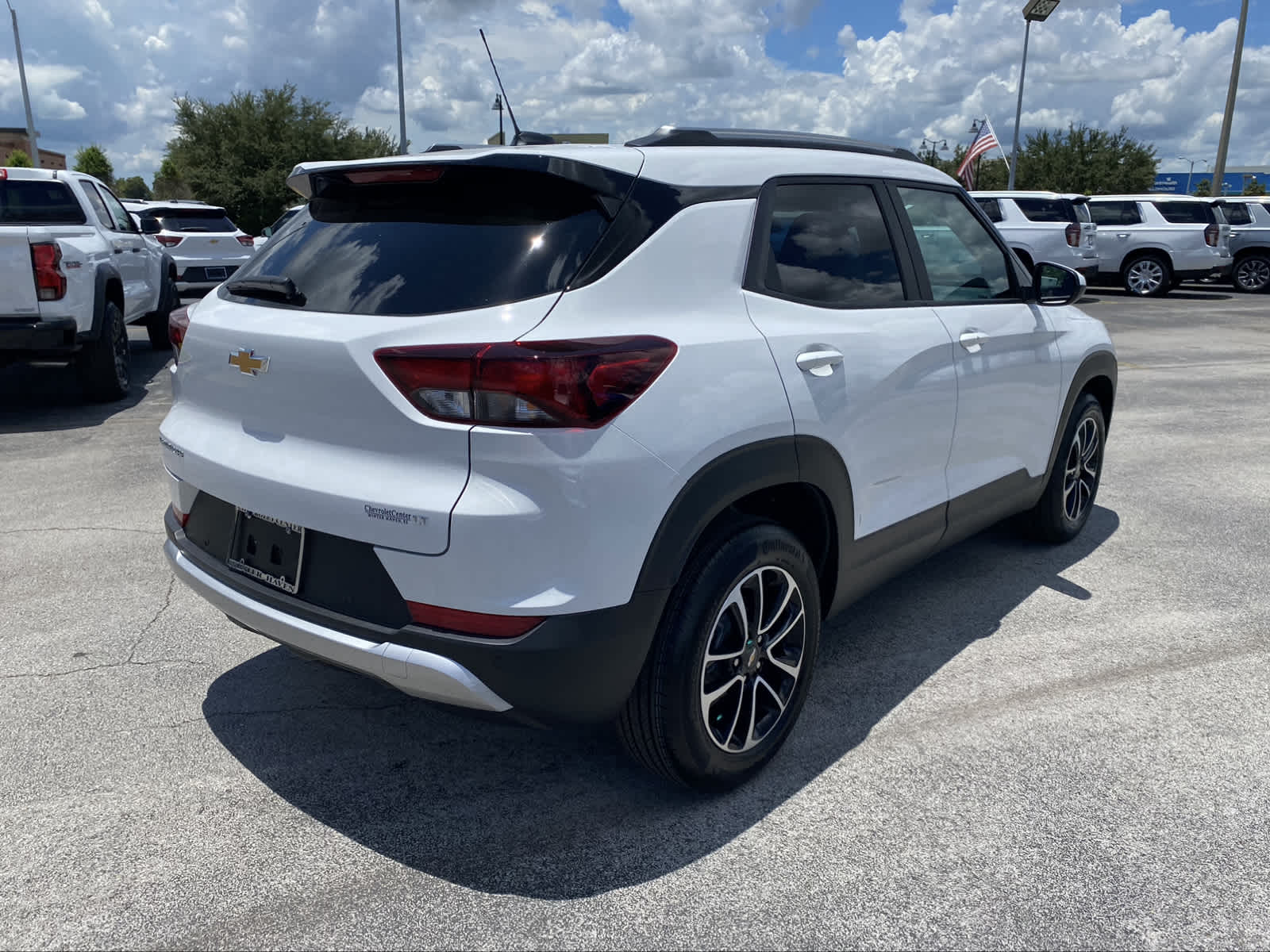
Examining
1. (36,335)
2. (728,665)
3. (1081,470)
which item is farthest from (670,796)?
(36,335)

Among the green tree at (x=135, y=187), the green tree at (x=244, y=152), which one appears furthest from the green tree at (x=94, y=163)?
the green tree at (x=244, y=152)

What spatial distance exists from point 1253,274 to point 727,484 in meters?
23.4

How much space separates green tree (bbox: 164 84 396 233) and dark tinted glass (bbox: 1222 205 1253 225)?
2856cm

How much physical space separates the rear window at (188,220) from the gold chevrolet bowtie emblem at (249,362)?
586 inches

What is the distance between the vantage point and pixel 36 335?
7.53 metres

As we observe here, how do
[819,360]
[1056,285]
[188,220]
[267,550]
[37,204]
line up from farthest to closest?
1. [188,220]
2. [37,204]
3. [1056,285]
4. [819,360]
5. [267,550]

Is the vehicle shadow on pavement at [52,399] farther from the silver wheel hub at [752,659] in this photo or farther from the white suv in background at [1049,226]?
the white suv in background at [1049,226]

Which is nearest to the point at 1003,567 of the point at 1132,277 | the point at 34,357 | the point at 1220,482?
the point at 1220,482

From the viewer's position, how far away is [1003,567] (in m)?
4.86

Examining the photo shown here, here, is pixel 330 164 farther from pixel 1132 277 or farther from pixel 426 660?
pixel 1132 277

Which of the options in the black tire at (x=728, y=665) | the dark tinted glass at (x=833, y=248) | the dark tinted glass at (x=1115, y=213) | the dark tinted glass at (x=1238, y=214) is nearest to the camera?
the black tire at (x=728, y=665)

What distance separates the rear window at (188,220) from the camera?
16.1 m

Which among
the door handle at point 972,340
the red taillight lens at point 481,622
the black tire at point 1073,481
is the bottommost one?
the black tire at point 1073,481

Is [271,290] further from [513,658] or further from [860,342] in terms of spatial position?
[860,342]
